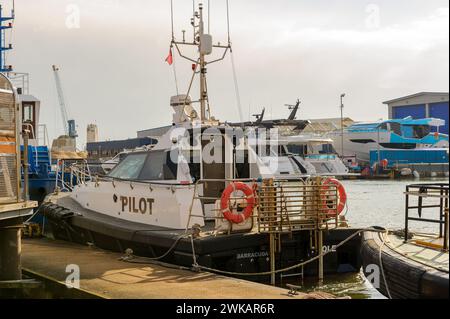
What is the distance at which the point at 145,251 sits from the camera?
9.73 metres

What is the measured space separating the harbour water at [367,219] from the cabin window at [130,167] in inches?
150

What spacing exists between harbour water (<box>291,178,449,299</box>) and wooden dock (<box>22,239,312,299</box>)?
2.13m

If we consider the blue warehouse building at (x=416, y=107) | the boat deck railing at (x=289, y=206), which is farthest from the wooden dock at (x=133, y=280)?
the blue warehouse building at (x=416, y=107)

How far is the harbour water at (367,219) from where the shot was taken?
958 cm

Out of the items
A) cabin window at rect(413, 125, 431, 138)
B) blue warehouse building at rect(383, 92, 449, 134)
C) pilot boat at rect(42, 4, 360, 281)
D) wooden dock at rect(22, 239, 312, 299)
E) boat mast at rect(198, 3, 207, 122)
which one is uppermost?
blue warehouse building at rect(383, 92, 449, 134)

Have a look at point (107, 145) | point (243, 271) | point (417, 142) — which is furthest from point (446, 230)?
point (107, 145)

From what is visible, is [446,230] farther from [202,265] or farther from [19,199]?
[19,199]

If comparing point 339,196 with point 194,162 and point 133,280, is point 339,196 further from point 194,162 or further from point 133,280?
point 133,280

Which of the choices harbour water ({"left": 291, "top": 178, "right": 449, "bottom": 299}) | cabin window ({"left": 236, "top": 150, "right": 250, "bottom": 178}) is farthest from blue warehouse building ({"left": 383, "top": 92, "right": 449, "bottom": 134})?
cabin window ({"left": 236, "top": 150, "right": 250, "bottom": 178})

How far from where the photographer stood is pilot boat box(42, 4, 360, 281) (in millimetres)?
8961

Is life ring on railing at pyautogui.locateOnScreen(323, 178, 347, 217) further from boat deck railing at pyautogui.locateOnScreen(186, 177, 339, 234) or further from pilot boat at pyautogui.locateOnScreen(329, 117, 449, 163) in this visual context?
pilot boat at pyautogui.locateOnScreen(329, 117, 449, 163)

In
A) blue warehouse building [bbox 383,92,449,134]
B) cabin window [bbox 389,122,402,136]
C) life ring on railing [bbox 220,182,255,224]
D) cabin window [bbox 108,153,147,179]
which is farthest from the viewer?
blue warehouse building [bbox 383,92,449,134]

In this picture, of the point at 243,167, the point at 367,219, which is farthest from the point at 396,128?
the point at 243,167

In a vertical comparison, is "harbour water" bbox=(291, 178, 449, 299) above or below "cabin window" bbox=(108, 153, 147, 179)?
below
